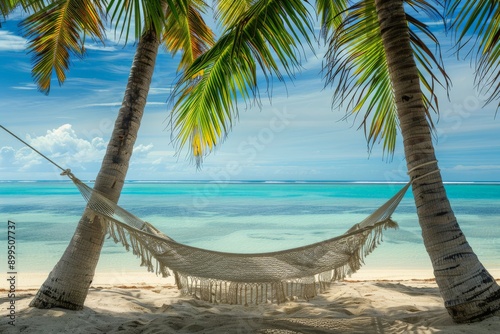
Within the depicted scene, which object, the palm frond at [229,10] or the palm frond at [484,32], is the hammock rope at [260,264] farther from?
the palm frond at [229,10]

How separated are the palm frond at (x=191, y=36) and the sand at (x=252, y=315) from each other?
5.92 ft

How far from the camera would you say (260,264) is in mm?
1804

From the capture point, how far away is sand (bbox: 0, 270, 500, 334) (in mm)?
1865

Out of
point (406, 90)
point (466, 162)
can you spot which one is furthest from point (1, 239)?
point (466, 162)

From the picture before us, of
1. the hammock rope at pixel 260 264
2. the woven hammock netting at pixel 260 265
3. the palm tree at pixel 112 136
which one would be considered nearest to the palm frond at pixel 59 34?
the palm tree at pixel 112 136

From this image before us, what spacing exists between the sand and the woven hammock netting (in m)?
0.17

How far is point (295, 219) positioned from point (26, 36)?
9.55 metres

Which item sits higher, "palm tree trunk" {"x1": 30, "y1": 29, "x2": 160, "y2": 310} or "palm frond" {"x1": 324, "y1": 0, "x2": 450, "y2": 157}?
"palm frond" {"x1": 324, "y1": 0, "x2": 450, "y2": 157}

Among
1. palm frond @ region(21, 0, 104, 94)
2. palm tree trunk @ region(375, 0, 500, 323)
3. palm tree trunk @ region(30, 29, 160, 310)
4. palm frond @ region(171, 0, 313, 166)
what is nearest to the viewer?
palm tree trunk @ region(375, 0, 500, 323)

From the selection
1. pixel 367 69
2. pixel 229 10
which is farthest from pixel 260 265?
pixel 229 10

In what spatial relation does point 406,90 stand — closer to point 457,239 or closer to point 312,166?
point 457,239

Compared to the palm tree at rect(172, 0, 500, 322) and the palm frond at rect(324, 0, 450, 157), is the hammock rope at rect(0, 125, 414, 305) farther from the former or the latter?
the palm frond at rect(324, 0, 450, 157)

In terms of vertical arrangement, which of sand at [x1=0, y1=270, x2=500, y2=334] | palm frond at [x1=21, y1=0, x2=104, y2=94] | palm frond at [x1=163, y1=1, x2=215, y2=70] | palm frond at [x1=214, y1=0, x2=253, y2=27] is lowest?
sand at [x1=0, y1=270, x2=500, y2=334]

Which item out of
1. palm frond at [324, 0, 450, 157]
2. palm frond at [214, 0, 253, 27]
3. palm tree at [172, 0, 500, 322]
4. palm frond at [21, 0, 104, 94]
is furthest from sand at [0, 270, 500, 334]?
palm frond at [214, 0, 253, 27]
